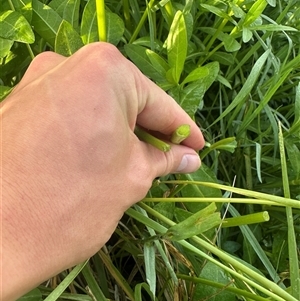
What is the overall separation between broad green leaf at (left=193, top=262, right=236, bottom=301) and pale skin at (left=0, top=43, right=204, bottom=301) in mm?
172

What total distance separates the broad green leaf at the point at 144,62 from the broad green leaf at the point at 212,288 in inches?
10.7

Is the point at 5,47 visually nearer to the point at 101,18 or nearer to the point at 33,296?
the point at 101,18

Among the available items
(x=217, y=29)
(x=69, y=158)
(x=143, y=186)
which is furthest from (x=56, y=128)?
(x=217, y=29)

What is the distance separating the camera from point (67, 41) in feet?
2.14

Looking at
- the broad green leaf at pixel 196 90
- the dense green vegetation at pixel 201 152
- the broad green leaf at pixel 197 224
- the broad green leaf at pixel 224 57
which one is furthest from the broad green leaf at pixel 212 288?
the broad green leaf at pixel 224 57

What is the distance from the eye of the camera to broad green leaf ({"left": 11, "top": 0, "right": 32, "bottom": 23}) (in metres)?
0.68

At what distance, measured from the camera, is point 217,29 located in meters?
0.79

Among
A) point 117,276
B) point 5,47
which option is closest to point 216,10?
point 5,47

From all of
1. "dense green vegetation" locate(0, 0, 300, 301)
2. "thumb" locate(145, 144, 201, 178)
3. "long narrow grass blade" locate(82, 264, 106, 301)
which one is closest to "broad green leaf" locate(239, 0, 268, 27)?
"dense green vegetation" locate(0, 0, 300, 301)

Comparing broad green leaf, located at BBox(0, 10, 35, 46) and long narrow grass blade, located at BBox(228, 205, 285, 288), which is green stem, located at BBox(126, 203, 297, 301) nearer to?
long narrow grass blade, located at BBox(228, 205, 285, 288)

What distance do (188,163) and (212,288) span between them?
0.17 meters

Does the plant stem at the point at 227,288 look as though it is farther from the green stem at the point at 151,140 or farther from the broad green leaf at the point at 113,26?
the broad green leaf at the point at 113,26

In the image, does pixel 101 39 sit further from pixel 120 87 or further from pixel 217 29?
pixel 217 29

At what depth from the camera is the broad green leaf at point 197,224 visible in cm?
58
